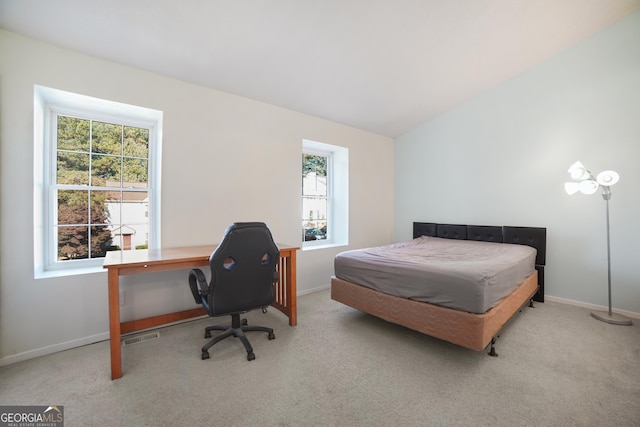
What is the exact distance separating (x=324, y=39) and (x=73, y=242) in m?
3.01

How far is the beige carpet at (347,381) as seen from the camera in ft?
4.76

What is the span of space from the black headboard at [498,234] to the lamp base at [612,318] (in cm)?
51

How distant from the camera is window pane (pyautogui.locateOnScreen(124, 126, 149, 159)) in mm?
2652

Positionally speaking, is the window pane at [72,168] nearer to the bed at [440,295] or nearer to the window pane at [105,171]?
the window pane at [105,171]

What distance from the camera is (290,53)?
2.52 m

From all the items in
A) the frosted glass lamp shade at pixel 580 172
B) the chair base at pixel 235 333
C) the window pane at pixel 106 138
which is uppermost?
the window pane at pixel 106 138

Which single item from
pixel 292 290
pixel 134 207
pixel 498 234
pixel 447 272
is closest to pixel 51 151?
pixel 134 207

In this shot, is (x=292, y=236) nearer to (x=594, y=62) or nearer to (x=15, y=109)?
(x=15, y=109)

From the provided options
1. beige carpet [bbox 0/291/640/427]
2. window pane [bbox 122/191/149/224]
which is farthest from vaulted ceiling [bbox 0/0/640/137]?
beige carpet [bbox 0/291/640/427]

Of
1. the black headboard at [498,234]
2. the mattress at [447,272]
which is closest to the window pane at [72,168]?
the mattress at [447,272]

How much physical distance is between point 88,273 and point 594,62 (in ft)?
18.8

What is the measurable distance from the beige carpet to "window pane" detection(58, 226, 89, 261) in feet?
2.76

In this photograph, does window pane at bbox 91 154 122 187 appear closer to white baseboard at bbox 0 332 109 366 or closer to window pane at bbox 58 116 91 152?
window pane at bbox 58 116 91 152

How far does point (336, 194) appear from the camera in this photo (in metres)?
4.31
